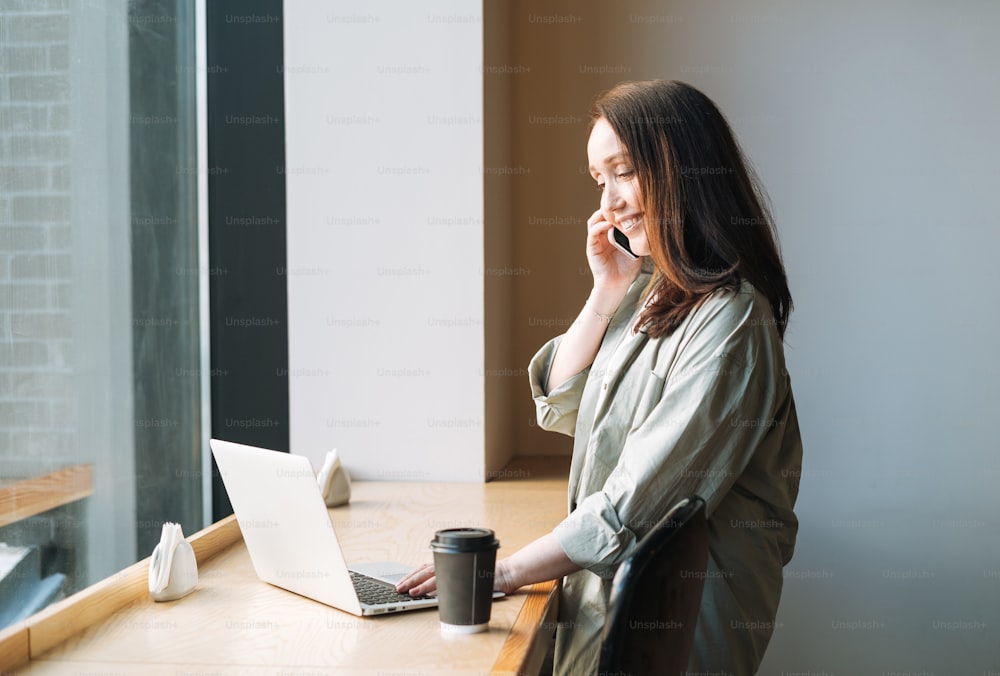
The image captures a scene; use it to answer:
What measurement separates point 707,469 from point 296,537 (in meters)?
0.58

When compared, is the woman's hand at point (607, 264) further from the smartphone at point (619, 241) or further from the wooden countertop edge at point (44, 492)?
the wooden countertop edge at point (44, 492)

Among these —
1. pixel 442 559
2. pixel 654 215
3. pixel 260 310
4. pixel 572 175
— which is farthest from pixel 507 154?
pixel 442 559

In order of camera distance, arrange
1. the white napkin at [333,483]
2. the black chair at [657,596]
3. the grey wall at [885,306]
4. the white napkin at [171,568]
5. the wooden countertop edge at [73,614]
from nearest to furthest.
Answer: the black chair at [657,596] < the wooden countertop edge at [73,614] < the white napkin at [171,568] < the white napkin at [333,483] < the grey wall at [885,306]

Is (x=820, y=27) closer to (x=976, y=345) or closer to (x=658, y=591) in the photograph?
(x=976, y=345)

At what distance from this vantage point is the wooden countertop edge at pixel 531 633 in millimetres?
1168

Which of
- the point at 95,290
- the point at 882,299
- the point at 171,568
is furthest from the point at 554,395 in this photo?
the point at 882,299

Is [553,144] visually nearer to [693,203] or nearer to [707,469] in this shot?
[693,203]

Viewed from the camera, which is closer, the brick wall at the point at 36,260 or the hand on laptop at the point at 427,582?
Result: the hand on laptop at the point at 427,582

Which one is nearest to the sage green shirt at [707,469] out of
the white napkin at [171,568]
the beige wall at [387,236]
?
the white napkin at [171,568]

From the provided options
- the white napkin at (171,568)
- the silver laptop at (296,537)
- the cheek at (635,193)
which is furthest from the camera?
the cheek at (635,193)

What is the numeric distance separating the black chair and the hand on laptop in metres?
0.28

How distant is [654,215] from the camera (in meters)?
1.54

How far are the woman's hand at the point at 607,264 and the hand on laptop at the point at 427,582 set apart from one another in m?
0.65

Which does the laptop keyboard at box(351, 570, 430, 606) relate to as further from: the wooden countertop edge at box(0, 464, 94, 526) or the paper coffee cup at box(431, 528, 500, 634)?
the wooden countertop edge at box(0, 464, 94, 526)
